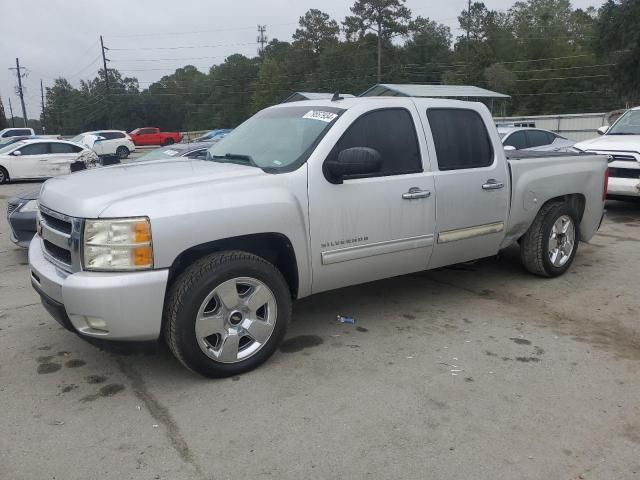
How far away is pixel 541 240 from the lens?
5457 millimetres

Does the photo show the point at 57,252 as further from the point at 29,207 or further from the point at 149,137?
the point at 149,137

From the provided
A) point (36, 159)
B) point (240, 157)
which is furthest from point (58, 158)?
point (240, 157)

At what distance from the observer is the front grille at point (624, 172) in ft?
28.7

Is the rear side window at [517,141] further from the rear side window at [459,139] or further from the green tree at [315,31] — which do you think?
the green tree at [315,31]

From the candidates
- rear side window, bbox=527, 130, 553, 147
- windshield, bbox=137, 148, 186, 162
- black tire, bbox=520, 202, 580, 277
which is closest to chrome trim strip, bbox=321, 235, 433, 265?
black tire, bbox=520, 202, 580, 277

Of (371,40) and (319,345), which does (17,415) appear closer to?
(319,345)

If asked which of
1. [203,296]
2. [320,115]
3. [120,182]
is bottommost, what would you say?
[203,296]

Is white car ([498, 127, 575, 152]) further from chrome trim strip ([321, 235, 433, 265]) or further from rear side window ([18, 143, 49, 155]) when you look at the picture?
rear side window ([18, 143, 49, 155])

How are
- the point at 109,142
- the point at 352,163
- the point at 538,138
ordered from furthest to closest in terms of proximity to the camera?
the point at 109,142 → the point at 538,138 → the point at 352,163

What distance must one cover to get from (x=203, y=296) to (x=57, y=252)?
1022 mm

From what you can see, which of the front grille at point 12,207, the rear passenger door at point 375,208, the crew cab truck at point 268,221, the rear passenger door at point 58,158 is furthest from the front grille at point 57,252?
the rear passenger door at point 58,158

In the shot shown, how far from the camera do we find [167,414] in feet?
10.5

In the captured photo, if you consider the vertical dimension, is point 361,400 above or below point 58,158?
below

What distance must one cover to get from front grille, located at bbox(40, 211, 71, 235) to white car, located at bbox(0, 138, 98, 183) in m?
15.4
